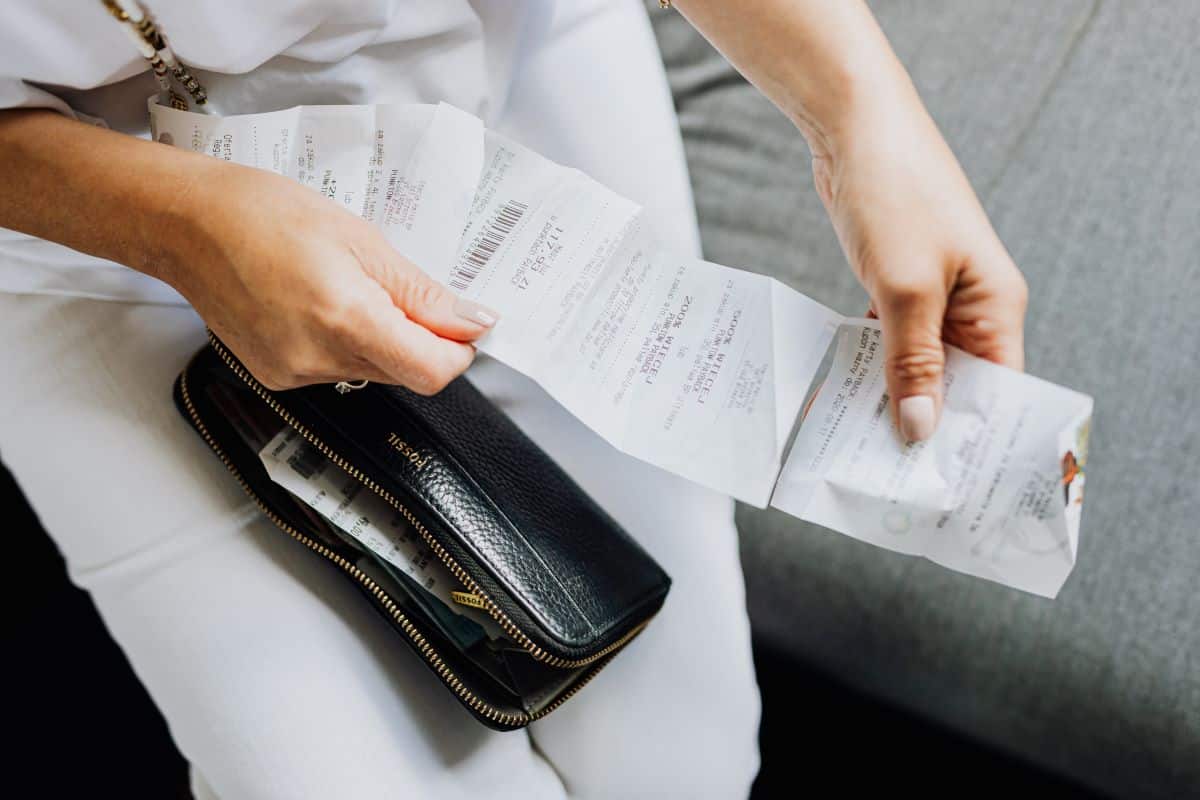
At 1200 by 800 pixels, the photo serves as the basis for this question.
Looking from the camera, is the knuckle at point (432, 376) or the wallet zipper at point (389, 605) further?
the wallet zipper at point (389, 605)

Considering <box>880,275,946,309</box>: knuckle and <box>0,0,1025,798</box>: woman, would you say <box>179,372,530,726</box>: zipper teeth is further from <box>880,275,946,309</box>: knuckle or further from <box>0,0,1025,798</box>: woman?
<box>880,275,946,309</box>: knuckle

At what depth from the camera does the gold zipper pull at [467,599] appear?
625 mm

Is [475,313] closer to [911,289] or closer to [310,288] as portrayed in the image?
[310,288]

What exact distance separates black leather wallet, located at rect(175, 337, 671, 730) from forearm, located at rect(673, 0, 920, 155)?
12.7 inches

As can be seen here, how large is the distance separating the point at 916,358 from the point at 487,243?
0.29 m

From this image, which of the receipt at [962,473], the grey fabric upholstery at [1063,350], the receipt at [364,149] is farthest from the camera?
the grey fabric upholstery at [1063,350]

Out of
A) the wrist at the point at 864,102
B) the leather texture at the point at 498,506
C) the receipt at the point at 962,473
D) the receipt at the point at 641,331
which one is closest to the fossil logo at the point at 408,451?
the leather texture at the point at 498,506

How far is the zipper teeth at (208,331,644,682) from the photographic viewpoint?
0.62m

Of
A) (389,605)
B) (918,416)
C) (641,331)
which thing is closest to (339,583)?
(389,605)

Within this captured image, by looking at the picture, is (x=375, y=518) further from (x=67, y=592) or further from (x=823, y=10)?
(x=67, y=592)

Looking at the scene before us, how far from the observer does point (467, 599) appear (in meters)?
0.64

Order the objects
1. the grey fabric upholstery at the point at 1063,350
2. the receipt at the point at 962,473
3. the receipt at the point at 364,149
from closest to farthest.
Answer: the receipt at the point at 962,473, the receipt at the point at 364,149, the grey fabric upholstery at the point at 1063,350

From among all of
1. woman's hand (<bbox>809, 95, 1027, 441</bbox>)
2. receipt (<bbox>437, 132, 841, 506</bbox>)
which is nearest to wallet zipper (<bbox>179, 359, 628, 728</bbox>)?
receipt (<bbox>437, 132, 841, 506</bbox>)

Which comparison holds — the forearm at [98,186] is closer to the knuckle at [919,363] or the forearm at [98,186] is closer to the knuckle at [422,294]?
the knuckle at [422,294]
